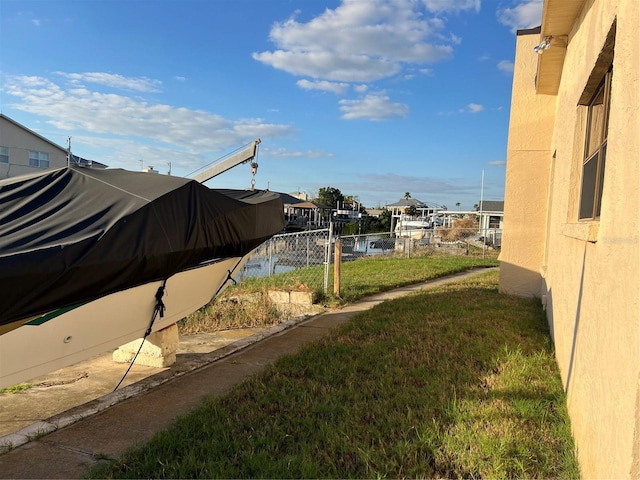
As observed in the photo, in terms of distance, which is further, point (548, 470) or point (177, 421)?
point (177, 421)

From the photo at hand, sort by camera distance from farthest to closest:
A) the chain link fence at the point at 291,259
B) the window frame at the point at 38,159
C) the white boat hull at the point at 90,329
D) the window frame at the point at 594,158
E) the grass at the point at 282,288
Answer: the window frame at the point at 38,159
the chain link fence at the point at 291,259
the grass at the point at 282,288
the window frame at the point at 594,158
the white boat hull at the point at 90,329

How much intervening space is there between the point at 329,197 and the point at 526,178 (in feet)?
259

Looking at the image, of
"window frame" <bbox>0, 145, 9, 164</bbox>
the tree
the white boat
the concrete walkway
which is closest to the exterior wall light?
the concrete walkway

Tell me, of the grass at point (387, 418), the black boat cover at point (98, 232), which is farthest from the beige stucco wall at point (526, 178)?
the black boat cover at point (98, 232)

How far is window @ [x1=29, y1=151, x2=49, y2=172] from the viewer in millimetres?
38344

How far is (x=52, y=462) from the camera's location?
3.30 m

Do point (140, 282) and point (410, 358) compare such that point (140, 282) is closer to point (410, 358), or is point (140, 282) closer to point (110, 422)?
point (110, 422)

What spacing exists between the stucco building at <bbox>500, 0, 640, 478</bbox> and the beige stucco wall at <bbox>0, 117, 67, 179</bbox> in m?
38.5

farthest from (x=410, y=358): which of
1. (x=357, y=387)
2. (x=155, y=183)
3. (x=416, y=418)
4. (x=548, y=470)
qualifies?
(x=155, y=183)

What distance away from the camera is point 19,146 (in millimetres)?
37969

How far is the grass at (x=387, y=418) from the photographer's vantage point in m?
3.02

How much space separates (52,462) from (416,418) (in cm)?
267

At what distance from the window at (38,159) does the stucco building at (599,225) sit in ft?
135

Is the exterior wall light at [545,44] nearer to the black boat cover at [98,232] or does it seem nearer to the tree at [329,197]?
the black boat cover at [98,232]
